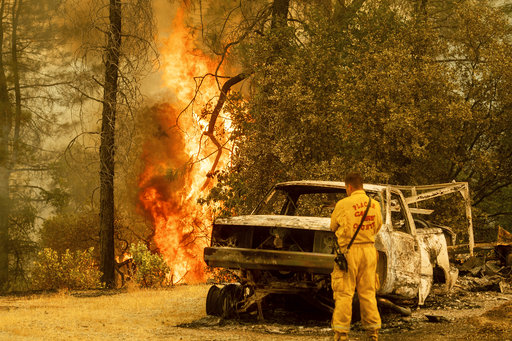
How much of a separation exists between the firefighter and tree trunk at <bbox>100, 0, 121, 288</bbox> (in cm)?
1032

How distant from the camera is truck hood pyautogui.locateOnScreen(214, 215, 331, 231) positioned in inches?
317

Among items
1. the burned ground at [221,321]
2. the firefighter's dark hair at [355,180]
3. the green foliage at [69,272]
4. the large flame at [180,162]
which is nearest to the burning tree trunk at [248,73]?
the large flame at [180,162]

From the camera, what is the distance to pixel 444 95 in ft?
52.9

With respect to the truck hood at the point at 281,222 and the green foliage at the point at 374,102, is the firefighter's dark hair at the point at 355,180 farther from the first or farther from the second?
the green foliage at the point at 374,102

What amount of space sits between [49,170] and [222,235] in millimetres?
20493

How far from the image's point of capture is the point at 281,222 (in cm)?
827

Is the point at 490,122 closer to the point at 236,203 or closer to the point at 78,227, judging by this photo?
the point at 236,203

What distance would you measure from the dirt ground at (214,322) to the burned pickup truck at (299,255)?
1.34 ft

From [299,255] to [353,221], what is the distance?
107 centimetres

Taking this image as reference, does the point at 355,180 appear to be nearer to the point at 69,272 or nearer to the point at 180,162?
the point at 69,272

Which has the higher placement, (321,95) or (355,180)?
(321,95)

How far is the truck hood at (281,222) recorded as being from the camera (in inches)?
317

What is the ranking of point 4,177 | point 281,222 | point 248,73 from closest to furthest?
point 281,222 → point 248,73 → point 4,177

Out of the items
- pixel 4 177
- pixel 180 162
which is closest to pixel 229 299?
pixel 180 162
